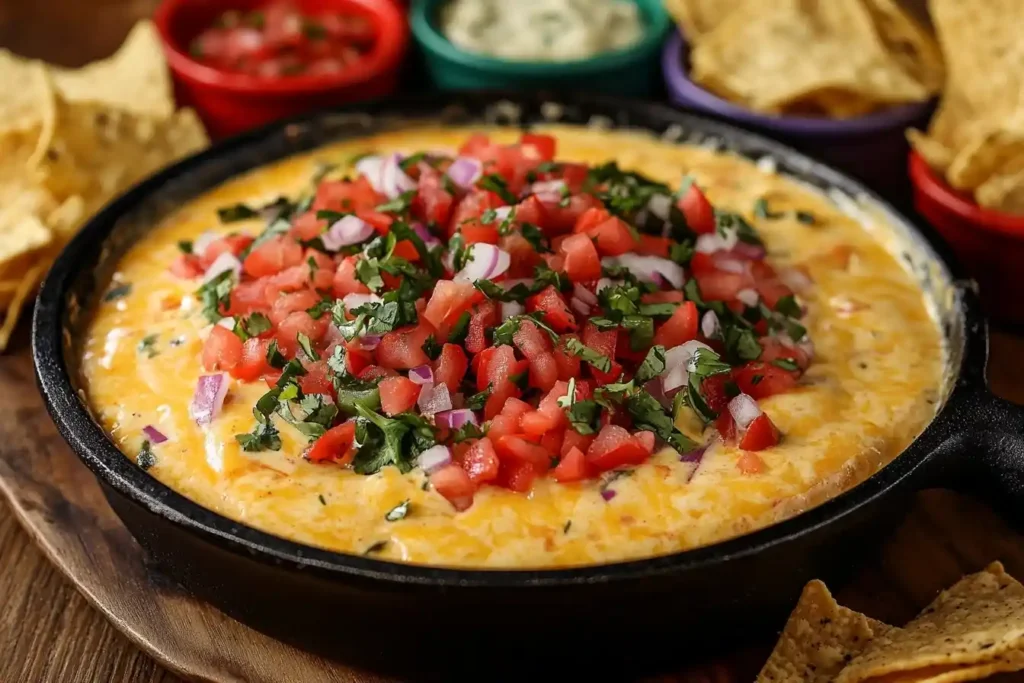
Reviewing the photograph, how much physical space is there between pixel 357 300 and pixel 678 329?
0.91 metres

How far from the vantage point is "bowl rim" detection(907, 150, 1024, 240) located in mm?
4047

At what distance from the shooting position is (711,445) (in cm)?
302

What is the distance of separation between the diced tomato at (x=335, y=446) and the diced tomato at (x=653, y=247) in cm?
105

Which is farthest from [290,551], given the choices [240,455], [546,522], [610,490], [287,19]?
[287,19]

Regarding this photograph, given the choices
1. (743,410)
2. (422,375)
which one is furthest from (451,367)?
(743,410)

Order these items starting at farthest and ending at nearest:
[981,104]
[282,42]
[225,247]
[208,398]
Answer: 1. [282,42]
2. [981,104]
3. [225,247]
4. [208,398]

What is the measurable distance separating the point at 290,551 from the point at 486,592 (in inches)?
18.3

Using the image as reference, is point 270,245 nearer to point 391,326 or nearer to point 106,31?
point 391,326

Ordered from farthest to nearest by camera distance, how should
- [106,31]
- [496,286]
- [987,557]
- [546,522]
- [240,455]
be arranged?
1. [106,31]
2. [987,557]
3. [496,286]
4. [240,455]
5. [546,522]

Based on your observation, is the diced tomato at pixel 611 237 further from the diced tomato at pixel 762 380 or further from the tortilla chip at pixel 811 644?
the tortilla chip at pixel 811 644

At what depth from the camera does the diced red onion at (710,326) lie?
328cm

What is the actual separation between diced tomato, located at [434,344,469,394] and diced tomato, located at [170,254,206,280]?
3.53ft

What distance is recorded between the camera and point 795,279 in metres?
3.69

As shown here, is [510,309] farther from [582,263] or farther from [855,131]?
[855,131]
